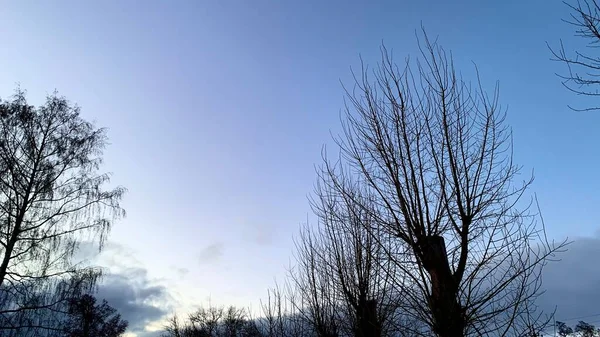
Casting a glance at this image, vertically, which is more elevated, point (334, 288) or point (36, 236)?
point (36, 236)

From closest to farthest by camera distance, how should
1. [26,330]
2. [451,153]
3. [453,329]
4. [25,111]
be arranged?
[453,329] → [451,153] → [26,330] → [25,111]

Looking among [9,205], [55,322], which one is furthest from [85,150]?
[55,322]

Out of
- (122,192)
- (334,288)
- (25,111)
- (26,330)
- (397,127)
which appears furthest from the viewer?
(122,192)

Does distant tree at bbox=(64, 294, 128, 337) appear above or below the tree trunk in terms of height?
above

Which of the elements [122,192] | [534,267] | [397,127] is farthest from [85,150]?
[534,267]

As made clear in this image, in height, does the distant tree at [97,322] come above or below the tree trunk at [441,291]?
above

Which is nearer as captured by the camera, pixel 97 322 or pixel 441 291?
pixel 441 291

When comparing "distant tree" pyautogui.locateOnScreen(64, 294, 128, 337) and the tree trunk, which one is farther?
"distant tree" pyautogui.locateOnScreen(64, 294, 128, 337)

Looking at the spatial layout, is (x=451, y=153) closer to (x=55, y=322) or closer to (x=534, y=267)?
(x=534, y=267)

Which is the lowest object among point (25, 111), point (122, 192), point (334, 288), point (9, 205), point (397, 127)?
point (334, 288)

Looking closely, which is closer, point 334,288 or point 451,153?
point 451,153

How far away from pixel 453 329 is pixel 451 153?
2.20 meters

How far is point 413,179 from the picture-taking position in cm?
525

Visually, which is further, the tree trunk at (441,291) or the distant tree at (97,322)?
the distant tree at (97,322)
